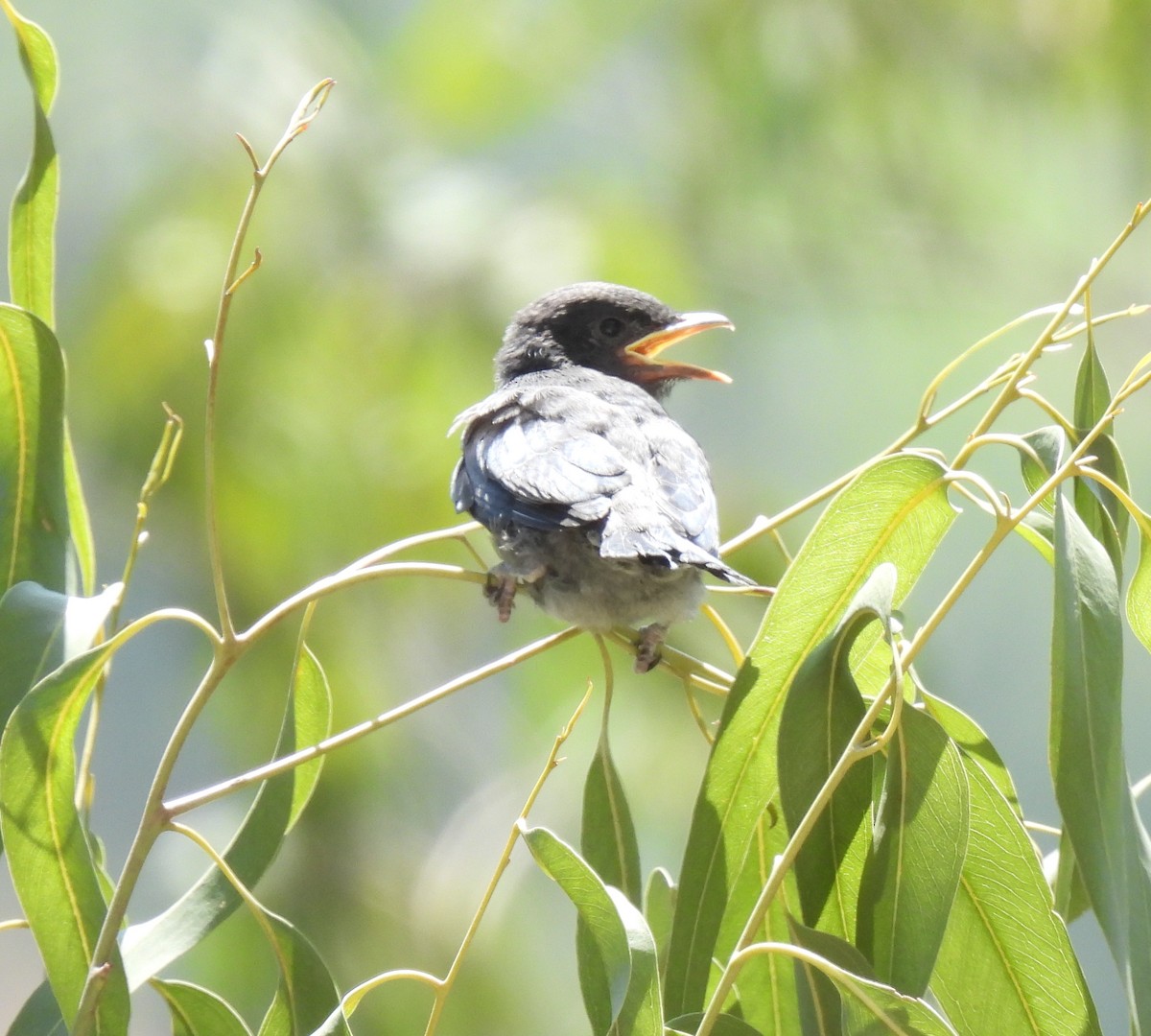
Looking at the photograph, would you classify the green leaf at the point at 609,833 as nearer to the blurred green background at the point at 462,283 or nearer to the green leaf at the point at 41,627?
the green leaf at the point at 41,627

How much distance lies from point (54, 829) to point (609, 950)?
2.36 feet

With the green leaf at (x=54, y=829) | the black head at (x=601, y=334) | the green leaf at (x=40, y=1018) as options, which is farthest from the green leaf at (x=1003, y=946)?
the black head at (x=601, y=334)

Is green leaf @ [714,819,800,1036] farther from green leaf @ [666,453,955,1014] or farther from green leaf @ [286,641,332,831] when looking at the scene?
green leaf @ [286,641,332,831]

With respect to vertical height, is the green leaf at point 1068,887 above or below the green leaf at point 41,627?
above

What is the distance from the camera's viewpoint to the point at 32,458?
1.93m

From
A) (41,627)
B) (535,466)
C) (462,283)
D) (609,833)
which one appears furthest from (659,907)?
(462,283)

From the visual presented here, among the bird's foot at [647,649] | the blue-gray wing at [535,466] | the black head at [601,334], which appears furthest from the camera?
the black head at [601,334]

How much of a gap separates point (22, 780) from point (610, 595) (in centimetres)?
101

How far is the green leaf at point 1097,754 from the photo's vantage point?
142cm

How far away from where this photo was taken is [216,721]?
667 cm

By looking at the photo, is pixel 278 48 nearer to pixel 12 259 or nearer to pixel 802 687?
pixel 12 259

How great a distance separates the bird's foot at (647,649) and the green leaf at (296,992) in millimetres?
662

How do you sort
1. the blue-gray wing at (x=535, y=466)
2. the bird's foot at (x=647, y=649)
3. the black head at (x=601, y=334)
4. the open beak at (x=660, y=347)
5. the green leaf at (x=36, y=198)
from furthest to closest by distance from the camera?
the black head at (x=601, y=334)
the open beak at (x=660, y=347)
the blue-gray wing at (x=535, y=466)
the bird's foot at (x=647, y=649)
the green leaf at (x=36, y=198)

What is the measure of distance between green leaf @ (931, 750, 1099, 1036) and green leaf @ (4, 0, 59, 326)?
155cm
